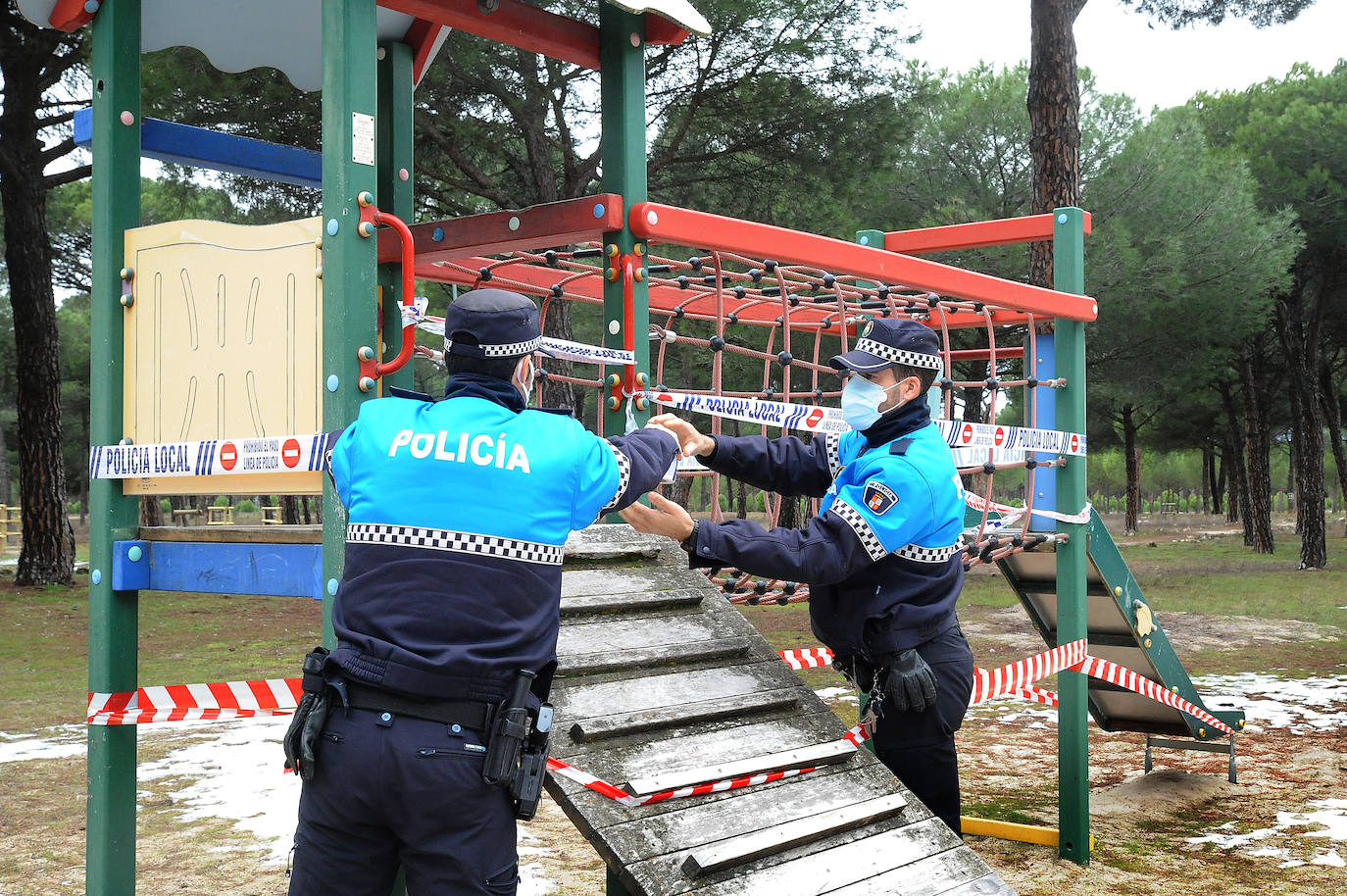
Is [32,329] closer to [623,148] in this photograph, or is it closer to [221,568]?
[221,568]

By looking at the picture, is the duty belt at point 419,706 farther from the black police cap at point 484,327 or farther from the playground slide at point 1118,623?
the playground slide at point 1118,623

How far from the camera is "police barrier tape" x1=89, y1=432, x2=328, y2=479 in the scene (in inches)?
116

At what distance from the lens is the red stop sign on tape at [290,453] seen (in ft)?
9.74

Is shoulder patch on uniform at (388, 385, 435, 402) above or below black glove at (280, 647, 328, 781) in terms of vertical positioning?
above

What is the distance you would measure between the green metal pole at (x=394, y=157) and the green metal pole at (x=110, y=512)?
922 millimetres

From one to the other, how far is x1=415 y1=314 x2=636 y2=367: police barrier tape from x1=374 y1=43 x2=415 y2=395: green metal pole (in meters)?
0.68

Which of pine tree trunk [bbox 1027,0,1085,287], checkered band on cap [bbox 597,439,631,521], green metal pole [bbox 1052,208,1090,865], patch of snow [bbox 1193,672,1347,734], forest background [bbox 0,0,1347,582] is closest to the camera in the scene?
checkered band on cap [bbox 597,439,631,521]

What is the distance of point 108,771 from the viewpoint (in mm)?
3572

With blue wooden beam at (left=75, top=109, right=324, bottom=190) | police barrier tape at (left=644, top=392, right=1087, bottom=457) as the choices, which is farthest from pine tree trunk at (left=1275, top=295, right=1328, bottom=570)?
blue wooden beam at (left=75, top=109, right=324, bottom=190)

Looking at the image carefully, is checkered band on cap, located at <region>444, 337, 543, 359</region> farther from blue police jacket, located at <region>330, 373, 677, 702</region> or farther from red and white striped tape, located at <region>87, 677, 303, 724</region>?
red and white striped tape, located at <region>87, 677, 303, 724</region>

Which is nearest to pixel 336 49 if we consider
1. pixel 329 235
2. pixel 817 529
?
pixel 329 235

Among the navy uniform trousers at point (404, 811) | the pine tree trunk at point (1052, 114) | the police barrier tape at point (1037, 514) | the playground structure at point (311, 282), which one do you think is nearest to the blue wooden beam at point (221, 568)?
the playground structure at point (311, 282)

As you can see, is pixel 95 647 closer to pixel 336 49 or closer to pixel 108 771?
pixel 108 771

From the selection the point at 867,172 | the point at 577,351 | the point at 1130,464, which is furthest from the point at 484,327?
the point at 1130,464
